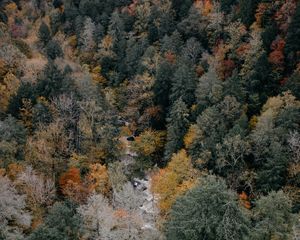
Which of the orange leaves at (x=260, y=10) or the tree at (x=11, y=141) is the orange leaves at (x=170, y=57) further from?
the tree at (x=11, y=141)

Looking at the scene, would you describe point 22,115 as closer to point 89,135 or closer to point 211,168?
point 89,135

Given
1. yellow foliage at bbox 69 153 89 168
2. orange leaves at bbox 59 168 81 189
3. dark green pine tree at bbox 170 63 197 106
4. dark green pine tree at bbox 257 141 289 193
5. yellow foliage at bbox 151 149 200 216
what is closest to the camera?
dark green pine tree at bbox 257 141 289 193

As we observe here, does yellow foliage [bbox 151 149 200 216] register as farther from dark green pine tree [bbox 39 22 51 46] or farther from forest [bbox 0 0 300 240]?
dark green pine tree [bbox 39 22 51 46]

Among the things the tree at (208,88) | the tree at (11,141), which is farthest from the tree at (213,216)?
the tree at (208,88)

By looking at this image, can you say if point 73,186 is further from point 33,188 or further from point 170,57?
point 170,57

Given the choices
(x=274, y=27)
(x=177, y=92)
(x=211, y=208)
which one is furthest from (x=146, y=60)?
(x=211, y=208)

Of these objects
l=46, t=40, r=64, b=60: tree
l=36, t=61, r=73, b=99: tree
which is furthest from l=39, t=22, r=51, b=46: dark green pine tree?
l=36, t=61, r=73, b=99: tree
